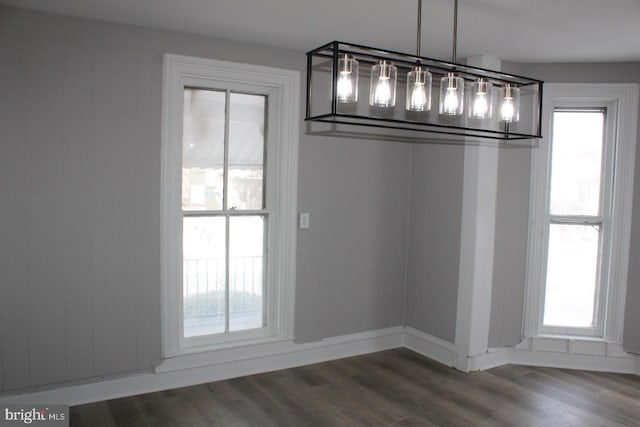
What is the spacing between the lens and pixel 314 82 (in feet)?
13.2

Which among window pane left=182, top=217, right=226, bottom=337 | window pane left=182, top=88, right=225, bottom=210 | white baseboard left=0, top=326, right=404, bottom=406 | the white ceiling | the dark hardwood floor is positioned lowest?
the dark hardwood floor

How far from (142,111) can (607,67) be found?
342 cm

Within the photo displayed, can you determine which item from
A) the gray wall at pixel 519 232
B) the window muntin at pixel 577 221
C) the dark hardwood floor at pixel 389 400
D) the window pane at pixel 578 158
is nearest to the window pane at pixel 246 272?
the dark hardwood floor at pixel 389 400

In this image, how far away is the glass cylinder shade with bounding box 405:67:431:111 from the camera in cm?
203

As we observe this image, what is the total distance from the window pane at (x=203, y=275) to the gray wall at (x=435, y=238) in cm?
170

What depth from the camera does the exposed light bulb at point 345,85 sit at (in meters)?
1.94

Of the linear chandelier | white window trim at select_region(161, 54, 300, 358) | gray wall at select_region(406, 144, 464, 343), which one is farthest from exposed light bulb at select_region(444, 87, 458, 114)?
gray wall at select_region(406, 144, 464, 343)

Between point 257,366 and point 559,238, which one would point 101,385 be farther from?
point 559,238

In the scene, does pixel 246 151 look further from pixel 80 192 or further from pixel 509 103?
pixel 509 103

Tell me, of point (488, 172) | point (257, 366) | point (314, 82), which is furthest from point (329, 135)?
point (257, 366)

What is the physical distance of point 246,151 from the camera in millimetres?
3865

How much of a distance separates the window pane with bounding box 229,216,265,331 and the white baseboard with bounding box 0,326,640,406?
226mm

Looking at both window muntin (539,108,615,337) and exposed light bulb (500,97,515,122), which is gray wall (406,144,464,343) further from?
exposed light bulb (500,97,515,122)

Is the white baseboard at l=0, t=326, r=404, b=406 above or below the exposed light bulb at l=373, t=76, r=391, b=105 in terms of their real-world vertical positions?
below
